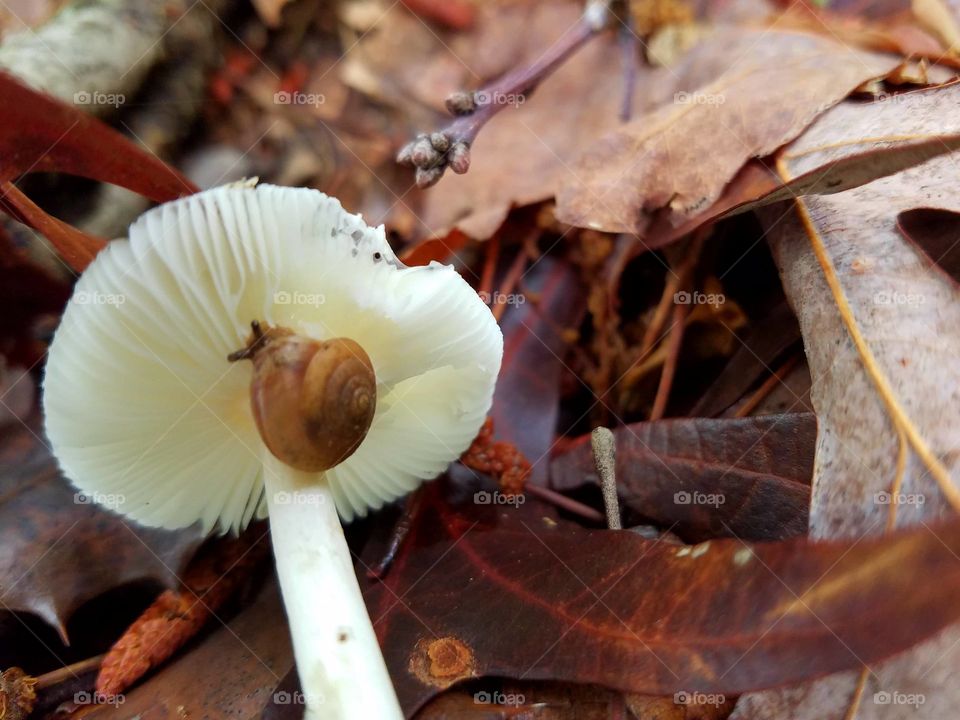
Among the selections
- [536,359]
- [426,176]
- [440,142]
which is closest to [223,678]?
[536,359]

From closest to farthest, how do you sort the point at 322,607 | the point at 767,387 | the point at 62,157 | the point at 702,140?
the point at 322,607 < the point at 62,157 < the point at 767,387 < the point at 702,140

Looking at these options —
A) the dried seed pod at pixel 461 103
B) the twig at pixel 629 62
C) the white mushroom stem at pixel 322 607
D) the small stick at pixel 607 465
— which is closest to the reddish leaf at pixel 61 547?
the white mushroom stem at pixel 322 607

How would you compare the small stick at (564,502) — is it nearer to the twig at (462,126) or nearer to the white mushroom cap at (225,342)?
the white mushroom cap at (225,342)

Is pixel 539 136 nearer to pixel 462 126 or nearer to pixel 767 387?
pixel 462 126

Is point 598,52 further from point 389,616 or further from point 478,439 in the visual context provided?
point 389,616

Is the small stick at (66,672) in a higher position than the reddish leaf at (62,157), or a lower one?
lower

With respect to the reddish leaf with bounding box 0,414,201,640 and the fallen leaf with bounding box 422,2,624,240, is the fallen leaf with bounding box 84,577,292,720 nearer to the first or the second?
the reddish leaf with bounding box 0,414,201,640
